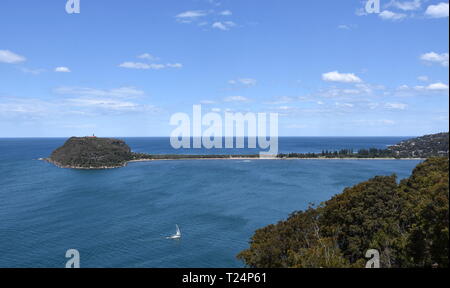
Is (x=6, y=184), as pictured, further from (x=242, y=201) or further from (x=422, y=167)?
(x=422, y=167)

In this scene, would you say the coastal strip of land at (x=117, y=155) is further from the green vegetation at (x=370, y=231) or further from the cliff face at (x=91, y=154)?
the green vegetation at (x=370, y=231)

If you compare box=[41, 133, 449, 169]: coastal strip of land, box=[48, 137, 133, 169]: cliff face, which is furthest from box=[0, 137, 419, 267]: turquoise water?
box=[41, 133, 449, 169]: coastal strip of land

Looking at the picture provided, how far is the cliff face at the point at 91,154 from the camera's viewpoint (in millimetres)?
104700

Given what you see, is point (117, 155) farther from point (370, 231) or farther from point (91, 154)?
point (370, 231)

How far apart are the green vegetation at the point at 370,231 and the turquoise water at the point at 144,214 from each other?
11.4m

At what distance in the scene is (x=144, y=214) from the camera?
4509 centimetres

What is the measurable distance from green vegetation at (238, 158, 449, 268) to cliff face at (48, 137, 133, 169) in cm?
9480

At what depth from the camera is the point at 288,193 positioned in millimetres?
57000

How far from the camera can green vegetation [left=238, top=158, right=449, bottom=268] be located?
13.6 m

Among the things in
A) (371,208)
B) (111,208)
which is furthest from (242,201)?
(371,208)

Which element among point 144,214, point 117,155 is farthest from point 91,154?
point 144,214

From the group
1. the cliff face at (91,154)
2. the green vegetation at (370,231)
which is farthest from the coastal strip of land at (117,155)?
the green vegetation at (370,231)

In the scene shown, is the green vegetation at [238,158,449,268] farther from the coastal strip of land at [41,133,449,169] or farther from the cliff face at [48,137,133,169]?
the cliff face at [48,137,133,169]

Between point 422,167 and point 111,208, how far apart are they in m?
41.6
